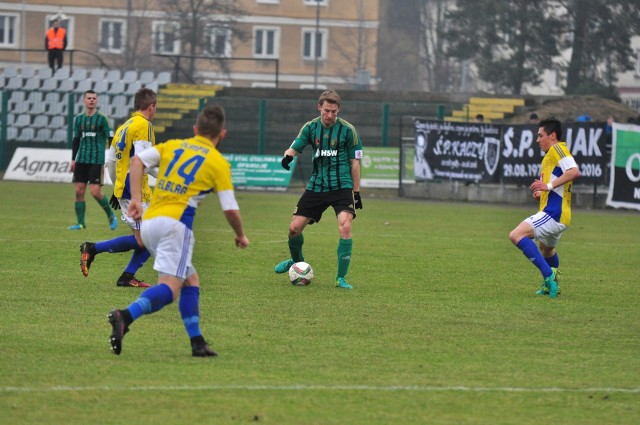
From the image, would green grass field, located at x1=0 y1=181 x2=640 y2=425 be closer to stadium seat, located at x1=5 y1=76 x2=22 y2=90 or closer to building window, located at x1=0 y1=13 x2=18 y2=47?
stadium seat, located at x1=5 y1=76 x2=22 y2=90

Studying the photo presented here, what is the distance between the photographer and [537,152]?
2934 cm

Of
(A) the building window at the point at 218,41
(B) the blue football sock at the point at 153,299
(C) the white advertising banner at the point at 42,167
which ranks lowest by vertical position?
(C) the white advertising banner at the point at 42,167

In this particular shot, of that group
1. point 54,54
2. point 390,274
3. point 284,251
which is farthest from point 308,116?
point 390,274

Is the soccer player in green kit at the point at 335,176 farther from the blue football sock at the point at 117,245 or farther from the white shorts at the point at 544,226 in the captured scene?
the white shorts at the point at 544,226

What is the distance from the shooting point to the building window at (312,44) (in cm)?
8069

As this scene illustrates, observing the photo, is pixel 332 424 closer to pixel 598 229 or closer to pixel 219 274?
pixel 219 274

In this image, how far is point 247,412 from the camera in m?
6.67

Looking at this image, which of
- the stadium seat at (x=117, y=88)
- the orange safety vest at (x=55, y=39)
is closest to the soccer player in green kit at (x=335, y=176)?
the stadium seat at (x=117, y=88)

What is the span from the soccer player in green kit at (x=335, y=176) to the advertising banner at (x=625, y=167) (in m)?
16.2

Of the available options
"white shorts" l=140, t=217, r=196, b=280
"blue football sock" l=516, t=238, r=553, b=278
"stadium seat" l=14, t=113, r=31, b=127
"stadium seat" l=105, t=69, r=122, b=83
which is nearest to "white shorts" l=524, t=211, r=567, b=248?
"blue football sock" l=516, t=238, r=553, b=278

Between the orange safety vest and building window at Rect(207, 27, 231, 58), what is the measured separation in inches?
1049

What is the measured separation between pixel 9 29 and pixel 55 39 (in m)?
33.6

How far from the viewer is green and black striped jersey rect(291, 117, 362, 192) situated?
496 inches

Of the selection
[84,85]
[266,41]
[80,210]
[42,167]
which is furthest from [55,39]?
[266,41]
